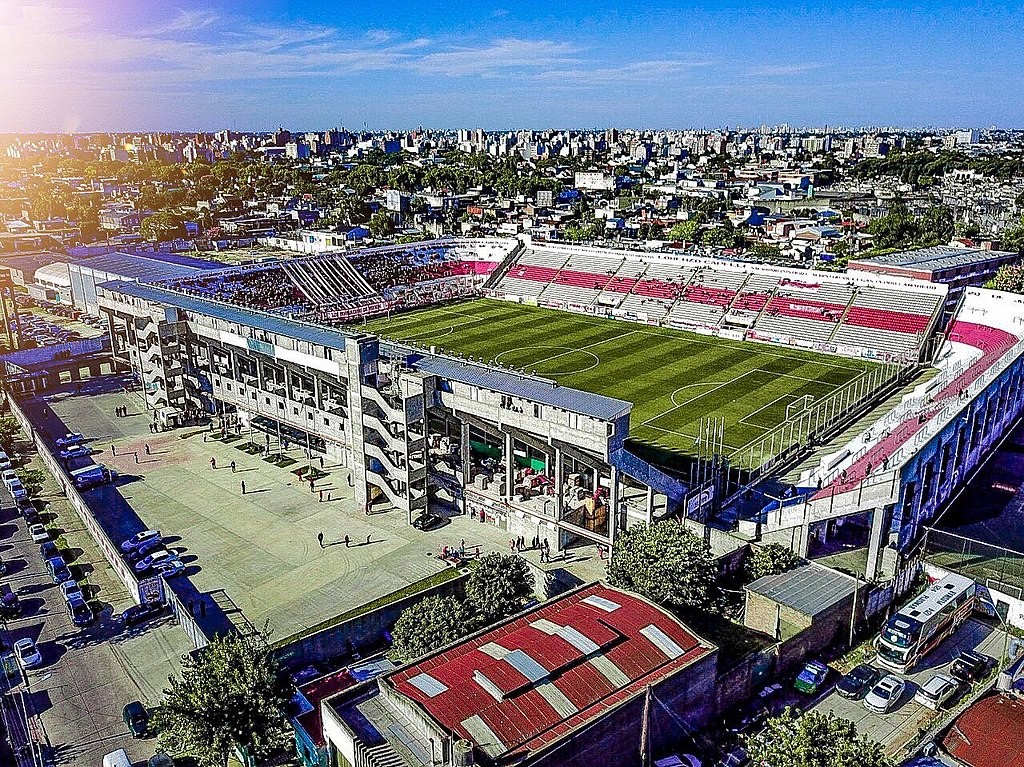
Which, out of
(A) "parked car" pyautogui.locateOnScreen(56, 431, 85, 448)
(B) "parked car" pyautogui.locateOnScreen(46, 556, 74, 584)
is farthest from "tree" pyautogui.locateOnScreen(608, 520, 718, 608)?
(A) "parked car" pyautogui.locateOnScreen(56, 431, 85, 448)

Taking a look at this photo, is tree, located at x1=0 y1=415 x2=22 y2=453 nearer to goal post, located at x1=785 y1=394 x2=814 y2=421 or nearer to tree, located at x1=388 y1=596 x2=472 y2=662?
tree, located at x1=388 y1=596 x2=472 y2=662

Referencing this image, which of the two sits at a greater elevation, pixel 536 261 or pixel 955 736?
pixel 536 261

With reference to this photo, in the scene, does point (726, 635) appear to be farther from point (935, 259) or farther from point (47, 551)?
point (935, 259)

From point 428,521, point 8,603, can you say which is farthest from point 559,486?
point 8,603

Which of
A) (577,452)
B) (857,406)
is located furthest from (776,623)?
(857,406)

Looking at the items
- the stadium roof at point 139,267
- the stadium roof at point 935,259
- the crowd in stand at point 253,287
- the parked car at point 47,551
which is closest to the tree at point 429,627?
the parked car at point 47,551

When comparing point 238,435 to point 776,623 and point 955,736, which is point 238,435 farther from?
point 955,736
